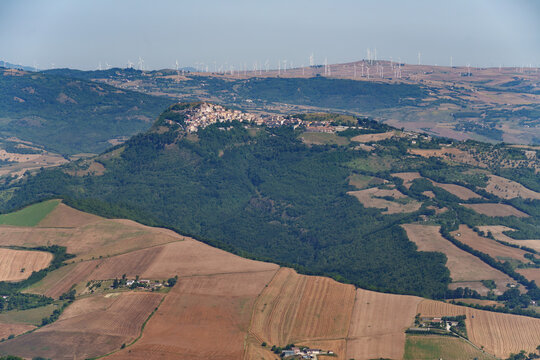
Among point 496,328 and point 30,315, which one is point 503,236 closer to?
point 496,328

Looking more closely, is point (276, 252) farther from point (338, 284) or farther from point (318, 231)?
point (338, 284)

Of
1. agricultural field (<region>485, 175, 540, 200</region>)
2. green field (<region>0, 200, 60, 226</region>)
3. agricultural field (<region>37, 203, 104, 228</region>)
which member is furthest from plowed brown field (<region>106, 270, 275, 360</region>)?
agricultural field (<region>485, 175, 540, 200</region>)

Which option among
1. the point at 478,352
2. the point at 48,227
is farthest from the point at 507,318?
the point at 48,227

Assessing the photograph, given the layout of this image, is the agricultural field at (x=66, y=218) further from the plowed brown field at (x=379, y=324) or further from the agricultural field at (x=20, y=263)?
the plowed brown field at (x=379, y=324)

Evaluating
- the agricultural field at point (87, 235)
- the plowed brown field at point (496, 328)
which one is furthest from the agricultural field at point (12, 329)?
the plowed brown field at point (496, 328)

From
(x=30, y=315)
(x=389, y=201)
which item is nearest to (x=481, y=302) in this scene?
(x=389, y=201)

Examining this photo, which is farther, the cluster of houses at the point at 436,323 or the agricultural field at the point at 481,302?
the agricultural field at the point at 481,302
